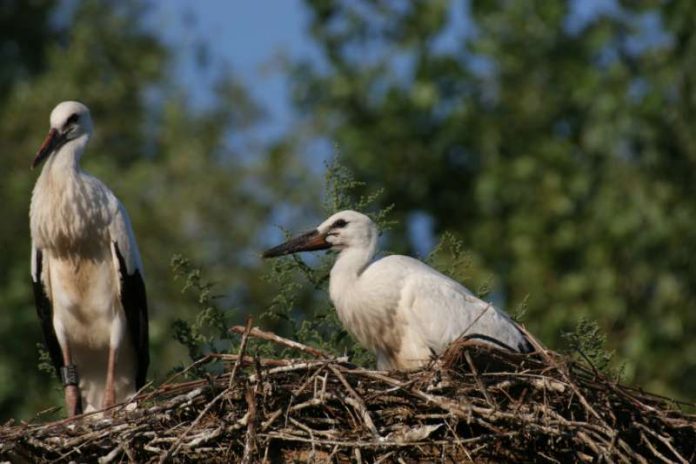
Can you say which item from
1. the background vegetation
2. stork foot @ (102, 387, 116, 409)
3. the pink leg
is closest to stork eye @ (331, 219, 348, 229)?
the pink leg

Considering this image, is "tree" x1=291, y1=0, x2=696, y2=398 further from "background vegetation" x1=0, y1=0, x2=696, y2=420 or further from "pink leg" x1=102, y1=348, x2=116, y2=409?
"pink leg" x1=102, y1=348, x2=116, y2=409

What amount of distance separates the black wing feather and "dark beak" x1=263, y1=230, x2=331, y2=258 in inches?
31.8

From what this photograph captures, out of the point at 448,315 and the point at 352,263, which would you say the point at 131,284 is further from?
the point at 448,315

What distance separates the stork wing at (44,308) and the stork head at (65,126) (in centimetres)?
59

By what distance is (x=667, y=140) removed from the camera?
1555 centimetres

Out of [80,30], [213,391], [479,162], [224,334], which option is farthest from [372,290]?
[80,30]

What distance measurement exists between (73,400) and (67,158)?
1.34 metres

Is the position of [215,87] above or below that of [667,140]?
above

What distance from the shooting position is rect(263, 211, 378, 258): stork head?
8.80m

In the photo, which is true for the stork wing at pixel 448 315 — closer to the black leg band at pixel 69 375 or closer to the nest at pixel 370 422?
the nest at pixel 370 422

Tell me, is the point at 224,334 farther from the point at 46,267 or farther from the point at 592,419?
the point at 592,419

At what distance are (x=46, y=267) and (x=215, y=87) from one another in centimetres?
1081

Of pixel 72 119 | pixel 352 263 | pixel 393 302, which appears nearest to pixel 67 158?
pixel 72 119

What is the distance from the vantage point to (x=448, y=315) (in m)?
8.33
